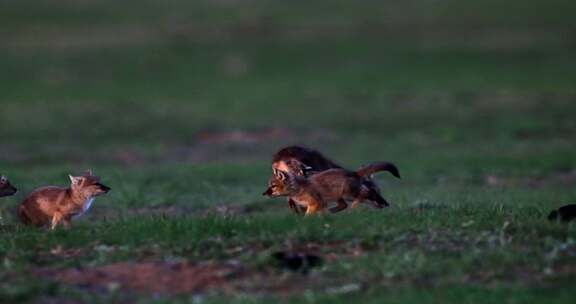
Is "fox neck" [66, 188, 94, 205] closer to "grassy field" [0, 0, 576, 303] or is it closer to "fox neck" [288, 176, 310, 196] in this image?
"grassy field" [0, 0, 576, 303]

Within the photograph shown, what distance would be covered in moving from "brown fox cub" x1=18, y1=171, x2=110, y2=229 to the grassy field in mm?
214

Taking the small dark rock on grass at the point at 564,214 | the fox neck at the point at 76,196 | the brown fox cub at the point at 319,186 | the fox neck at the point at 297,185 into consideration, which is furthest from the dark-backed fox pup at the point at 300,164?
the small dark rock on grass at the point at 564,214

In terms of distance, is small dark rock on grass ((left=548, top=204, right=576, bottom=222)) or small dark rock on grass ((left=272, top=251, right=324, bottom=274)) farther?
small dark rock on grass ((left=548, top=204, right=576, bottom=222))

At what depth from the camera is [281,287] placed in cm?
1109

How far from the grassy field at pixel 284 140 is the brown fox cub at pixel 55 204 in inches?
8.4

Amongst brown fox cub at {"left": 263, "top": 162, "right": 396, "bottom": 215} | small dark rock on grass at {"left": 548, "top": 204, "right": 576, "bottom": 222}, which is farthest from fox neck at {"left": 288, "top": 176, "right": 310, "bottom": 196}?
small dark rock on grass at {"left": 548, "top": 204, "right": 576, "bottom": 222}

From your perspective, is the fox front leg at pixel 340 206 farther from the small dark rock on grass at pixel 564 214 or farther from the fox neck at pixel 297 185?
the small dark rock on grass at pixel 564 214

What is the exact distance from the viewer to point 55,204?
46.8ft

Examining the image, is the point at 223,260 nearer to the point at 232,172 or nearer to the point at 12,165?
the point at 232,172

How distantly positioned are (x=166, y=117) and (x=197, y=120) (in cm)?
98

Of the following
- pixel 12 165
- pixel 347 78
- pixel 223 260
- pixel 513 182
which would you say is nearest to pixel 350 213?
pixel 223 260

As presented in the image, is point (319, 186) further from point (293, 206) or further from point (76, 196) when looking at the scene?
point (76, 196)

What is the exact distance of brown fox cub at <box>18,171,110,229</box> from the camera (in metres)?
14.2

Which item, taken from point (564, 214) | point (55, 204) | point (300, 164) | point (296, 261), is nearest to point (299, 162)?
point (300, 164)
